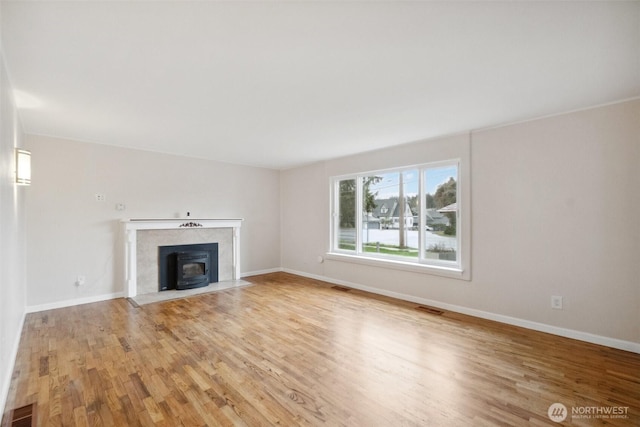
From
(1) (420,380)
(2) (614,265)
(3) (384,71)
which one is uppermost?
(3) (384,71)

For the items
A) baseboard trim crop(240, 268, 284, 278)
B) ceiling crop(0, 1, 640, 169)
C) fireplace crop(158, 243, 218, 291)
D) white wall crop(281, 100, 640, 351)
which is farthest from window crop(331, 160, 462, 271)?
fireplace crop(158, 243, 218, 291)

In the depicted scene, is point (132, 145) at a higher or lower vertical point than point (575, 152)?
higher

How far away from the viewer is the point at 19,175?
253 cm

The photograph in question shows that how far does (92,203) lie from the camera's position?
425cm

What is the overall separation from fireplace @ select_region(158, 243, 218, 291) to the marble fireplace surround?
0.09 metres

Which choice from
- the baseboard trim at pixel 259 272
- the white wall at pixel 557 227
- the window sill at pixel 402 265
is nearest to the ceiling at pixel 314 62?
the white wall at pixel 557 227

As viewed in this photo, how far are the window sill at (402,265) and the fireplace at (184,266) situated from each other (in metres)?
2.31

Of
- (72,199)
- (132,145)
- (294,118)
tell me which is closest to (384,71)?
(294,118)

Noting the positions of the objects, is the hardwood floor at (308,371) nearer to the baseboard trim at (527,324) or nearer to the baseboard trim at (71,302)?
the baseboard trim at (527,324)

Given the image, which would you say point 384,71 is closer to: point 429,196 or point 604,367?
point 429,196

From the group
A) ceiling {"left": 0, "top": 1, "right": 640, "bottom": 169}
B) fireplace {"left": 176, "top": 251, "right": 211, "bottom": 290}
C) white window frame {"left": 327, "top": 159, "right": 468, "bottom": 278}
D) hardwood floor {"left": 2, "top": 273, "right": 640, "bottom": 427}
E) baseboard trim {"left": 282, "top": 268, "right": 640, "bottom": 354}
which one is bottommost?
hardwood floor {"left": 2, "top": 273, "right": 640, "bottom": 427}

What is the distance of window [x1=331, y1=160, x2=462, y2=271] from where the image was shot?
13.0ft

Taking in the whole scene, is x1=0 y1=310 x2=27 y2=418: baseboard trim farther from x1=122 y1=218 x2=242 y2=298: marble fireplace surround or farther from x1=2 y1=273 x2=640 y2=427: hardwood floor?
x1=122 y1=218 x2=242 y2=298: marble fireplace surround

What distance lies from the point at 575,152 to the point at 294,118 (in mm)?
3033
